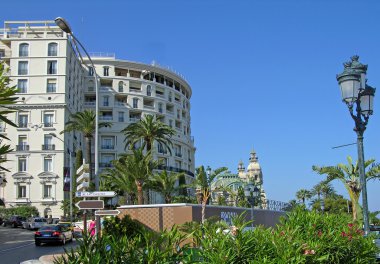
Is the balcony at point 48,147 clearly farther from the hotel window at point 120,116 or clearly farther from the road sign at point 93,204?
the road sign at point 93,204

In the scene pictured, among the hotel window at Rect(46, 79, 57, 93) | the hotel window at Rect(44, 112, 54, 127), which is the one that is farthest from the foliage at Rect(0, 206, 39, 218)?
the hotel window at Rect(46, 79, 57, 93)

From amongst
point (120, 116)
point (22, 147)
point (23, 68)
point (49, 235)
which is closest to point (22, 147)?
point (22, 147)

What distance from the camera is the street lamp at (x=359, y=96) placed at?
10555 millimetres

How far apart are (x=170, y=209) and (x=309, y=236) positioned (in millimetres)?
18385

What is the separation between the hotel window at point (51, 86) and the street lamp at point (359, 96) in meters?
68.9

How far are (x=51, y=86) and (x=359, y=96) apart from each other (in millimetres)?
69608

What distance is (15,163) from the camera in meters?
73.6

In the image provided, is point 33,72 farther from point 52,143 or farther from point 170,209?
point 170,209

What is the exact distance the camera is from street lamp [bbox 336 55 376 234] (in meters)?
10.6

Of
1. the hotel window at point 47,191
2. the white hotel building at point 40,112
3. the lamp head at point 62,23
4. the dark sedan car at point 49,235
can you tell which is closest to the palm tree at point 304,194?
the white hotel building at point 40,112

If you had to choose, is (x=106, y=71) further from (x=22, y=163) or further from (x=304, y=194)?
(x=304, y=194)

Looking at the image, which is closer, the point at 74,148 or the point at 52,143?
the point at 52,143

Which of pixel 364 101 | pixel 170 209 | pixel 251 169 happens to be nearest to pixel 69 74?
pixel 170 209

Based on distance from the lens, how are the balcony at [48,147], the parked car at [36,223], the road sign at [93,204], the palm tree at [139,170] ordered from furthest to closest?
the balcony at [48,147] < the parked car at [36,223] < the palm tree at [139,170] < the road sign at [93,204]
